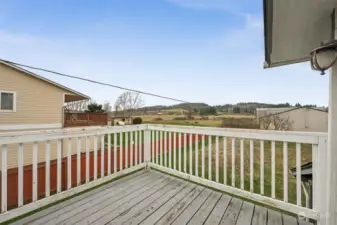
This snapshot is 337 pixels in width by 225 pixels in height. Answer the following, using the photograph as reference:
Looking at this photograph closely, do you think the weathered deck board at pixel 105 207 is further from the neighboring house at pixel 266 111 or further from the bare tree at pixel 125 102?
the bare tree at pixel 125 102

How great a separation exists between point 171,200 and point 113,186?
3.05 feet

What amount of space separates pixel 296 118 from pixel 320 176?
13.8 m

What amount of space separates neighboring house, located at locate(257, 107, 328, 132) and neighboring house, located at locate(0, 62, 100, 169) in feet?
30.9

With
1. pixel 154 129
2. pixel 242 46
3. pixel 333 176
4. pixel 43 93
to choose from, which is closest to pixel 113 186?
pixel 154 129

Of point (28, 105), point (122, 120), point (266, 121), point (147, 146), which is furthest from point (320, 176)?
point (122, 120)

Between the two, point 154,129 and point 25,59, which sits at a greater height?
point 25,59

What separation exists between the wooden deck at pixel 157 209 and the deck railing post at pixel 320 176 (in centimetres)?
26

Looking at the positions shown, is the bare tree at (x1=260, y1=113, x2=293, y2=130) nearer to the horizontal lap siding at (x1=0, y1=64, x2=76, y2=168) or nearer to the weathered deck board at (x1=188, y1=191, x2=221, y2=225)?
the weathered deck board at (x1=188, y1=191, x2=221, y2=225)

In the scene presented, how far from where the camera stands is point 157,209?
95.9 inches

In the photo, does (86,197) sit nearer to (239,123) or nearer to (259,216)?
(259,216)

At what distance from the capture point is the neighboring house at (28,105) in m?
10.5

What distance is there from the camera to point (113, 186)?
3.14 m

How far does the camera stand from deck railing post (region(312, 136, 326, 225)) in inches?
76.7

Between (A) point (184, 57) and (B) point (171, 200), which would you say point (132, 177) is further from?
(A) point (184, 57)
